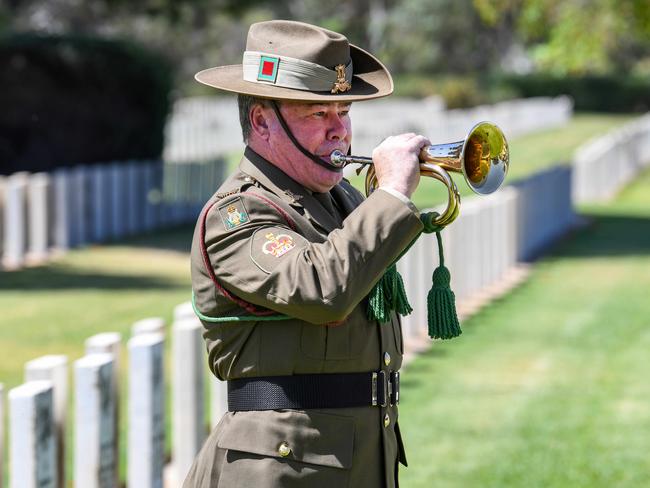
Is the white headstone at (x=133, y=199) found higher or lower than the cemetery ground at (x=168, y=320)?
higher

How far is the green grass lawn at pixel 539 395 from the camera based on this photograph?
6.15m

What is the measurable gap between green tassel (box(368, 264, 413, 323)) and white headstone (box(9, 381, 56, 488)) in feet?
4.40

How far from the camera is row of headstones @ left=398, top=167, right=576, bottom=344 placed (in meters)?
9.18

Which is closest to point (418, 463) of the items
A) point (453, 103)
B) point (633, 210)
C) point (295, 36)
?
point (295, 36)

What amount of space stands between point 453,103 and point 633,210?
24.1 metres

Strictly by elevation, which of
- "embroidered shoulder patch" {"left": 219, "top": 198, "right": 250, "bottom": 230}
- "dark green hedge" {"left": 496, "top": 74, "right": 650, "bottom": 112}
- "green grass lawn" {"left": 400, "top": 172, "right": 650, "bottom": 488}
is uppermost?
"dark green hedge" {"left": 496, "top": 74, "right": 650, "bottom": 112}

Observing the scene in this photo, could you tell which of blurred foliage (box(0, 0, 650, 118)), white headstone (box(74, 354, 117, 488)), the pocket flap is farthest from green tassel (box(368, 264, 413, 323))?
blurred foliage (box(0, 0, 650, 118))

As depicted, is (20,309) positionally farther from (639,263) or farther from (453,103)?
(453,103)

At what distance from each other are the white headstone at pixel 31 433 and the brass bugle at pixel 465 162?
137 centimetres

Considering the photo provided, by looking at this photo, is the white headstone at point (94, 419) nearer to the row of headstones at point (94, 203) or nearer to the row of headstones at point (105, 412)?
the row of headstones at point (105, 412)

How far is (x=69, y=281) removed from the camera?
11117mm

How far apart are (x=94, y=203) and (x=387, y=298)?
1080 cm

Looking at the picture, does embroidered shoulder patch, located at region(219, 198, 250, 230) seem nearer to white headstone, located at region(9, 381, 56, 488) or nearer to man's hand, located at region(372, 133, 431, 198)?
man's hand, located at region(372, 133, 431, 198)

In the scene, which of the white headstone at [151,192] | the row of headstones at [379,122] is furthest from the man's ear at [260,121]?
the row of headstones at [379,122]
